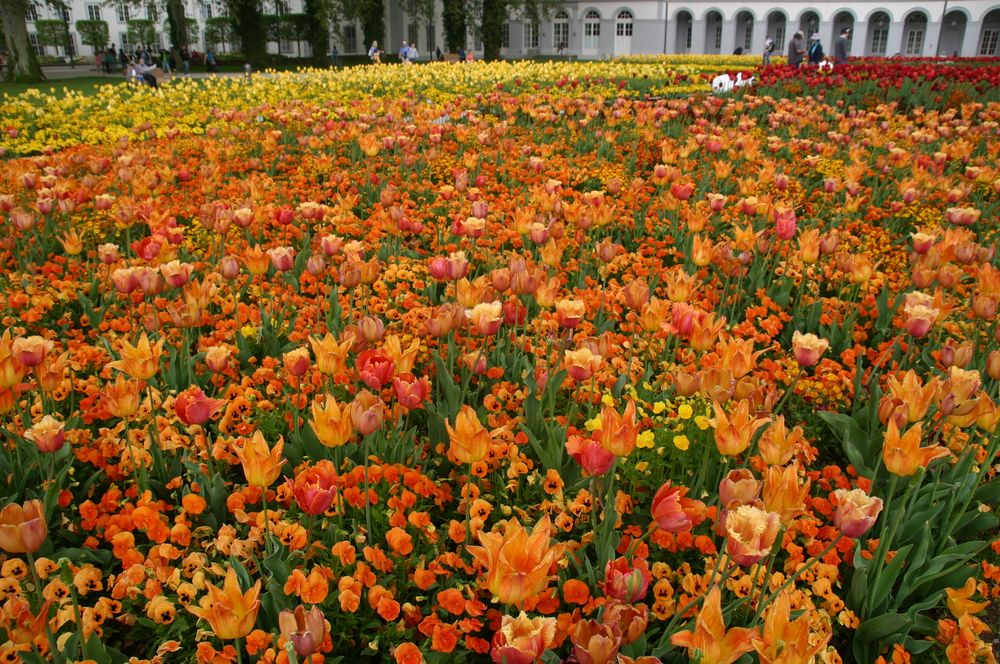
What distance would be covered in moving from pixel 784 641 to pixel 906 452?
0.72m

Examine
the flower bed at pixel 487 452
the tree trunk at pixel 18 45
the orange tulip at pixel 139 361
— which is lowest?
the flower bed at pixel 487 452

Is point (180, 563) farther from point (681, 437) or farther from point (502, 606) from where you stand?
point (681, 437)

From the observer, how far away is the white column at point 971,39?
44.9 metres

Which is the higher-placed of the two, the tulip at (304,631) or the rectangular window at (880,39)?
the rectangular window at (880,39)

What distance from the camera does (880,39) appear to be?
48594 mm

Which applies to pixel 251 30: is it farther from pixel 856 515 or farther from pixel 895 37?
pixel 895 37

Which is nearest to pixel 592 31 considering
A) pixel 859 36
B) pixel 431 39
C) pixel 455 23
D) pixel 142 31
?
pixel 431 39

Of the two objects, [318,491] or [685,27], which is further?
[685,27]

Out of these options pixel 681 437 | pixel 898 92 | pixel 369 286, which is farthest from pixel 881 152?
pixel 681 437

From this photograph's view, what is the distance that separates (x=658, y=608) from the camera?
200 cm

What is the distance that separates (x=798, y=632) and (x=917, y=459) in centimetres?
73

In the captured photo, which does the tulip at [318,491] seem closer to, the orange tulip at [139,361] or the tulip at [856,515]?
the orange tulip at [139,361]

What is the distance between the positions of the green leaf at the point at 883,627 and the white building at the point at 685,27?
4340 cm

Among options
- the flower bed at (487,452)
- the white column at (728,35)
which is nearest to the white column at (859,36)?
the white column at (728,35)
